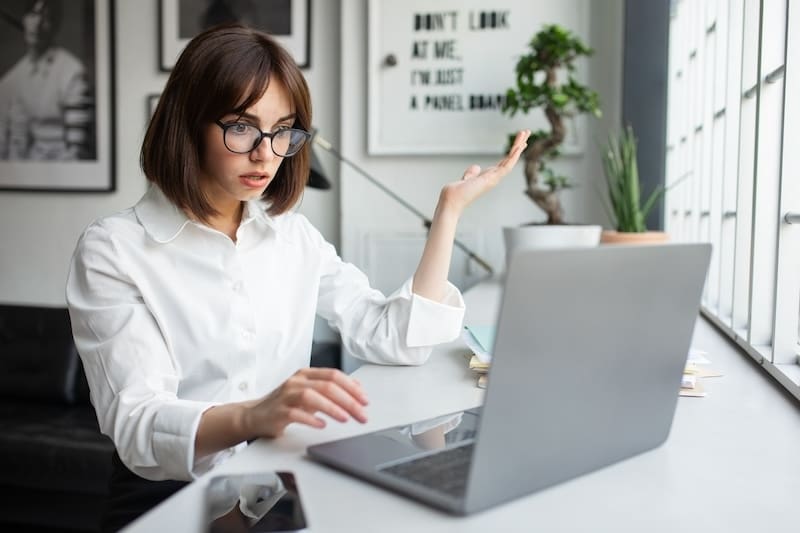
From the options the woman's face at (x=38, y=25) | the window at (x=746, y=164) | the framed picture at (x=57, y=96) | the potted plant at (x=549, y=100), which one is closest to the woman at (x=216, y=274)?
the window at (x=746, y=164)

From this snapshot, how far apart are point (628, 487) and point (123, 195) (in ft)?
9.92

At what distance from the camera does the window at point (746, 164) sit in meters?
1.27

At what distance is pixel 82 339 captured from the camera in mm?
1096

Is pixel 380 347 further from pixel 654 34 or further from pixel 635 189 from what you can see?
pixel 654 34

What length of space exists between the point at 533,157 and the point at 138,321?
180 centimetres

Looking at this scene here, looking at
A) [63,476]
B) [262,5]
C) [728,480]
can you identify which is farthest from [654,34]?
[63,476]

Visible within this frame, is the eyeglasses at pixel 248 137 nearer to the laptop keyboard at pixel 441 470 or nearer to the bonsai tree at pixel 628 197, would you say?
the laptop keyboard at pixel 441 470

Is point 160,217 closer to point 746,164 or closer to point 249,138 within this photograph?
point 249,138

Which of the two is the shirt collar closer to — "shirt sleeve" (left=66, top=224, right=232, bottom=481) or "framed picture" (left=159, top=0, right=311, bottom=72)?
"shirt sleeve" (left=66, top=224, right=232, bottom=481)

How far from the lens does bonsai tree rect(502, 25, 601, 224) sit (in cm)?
253

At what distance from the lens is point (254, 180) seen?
3.93 feet

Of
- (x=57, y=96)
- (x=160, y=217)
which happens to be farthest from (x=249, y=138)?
(x=57, y=96)

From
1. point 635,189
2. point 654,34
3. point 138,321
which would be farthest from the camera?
point 654,34

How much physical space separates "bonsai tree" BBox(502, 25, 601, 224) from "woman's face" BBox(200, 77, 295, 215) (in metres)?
1.49
